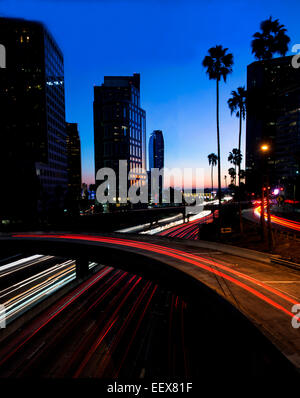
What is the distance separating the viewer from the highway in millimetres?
10414

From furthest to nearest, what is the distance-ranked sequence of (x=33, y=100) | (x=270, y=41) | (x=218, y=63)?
(x=33, y=100) < (x=218, y=63) < (x=270, y=41)

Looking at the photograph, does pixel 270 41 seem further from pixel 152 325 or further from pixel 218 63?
pixel 152 325

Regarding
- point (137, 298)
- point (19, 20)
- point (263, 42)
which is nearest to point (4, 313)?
point (137, 298)

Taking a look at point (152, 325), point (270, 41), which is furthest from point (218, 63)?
point (152, 325)

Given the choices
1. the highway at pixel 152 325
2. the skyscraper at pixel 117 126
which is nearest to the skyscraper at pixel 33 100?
the skyscraper at pixel 117 126

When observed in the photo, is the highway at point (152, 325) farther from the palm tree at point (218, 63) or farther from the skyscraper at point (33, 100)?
the skyscraper at point (33, 100)

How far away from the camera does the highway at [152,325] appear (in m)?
10.4

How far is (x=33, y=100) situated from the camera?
343ft

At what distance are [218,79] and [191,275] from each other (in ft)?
104

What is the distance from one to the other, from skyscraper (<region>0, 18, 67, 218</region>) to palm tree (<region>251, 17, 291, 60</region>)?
85.0m

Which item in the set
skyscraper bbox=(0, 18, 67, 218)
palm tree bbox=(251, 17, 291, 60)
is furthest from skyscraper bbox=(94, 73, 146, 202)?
palm tree bbox=(251, 17, 291, 60)

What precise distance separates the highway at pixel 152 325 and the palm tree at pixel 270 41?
23.1 metres

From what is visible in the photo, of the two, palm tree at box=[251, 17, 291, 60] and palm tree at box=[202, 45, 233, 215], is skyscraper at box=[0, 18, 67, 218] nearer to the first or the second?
palm tree at box=[202, 45, 233, 215]

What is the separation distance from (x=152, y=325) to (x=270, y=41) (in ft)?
104
